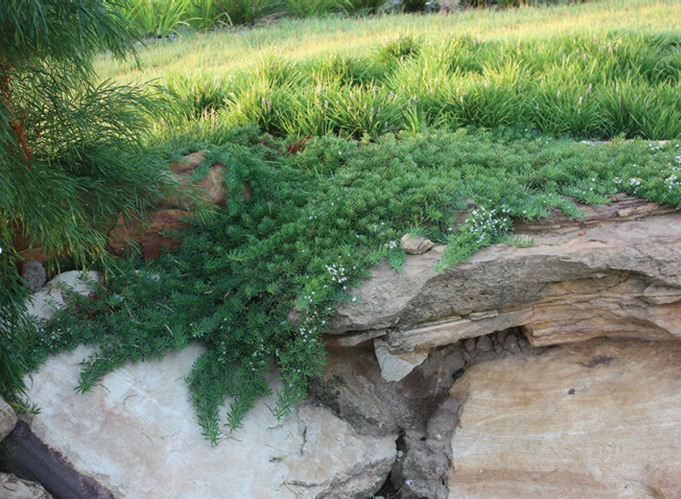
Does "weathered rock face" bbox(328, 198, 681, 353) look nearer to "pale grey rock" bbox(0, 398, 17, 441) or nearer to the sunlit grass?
"pale grey rock" bbox(0, 398, 17, 441)

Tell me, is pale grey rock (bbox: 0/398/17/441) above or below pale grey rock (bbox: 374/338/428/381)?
above

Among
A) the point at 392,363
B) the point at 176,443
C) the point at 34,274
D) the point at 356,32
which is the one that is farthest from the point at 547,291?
the point at 356,32

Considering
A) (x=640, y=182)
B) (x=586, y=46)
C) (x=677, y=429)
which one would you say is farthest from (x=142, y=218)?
(x=586, y=46)

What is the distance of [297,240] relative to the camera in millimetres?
3561

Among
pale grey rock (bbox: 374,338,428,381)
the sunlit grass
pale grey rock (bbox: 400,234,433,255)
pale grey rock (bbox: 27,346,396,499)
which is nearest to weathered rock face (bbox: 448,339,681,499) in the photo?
pale grey rock (bbox: 374,338,428,381)

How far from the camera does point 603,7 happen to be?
28.9 ft

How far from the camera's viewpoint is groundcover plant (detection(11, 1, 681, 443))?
3.28 metres

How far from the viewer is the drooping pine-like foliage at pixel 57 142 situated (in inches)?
107

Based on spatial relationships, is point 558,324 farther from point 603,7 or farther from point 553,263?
point 603,7

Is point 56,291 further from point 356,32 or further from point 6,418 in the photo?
point 356,32

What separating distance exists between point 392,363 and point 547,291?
1.09m

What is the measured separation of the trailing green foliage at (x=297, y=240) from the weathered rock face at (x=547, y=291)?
0.13 m

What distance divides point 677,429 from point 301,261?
258 centimetres

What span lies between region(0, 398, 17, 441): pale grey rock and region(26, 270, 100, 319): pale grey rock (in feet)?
2.01
